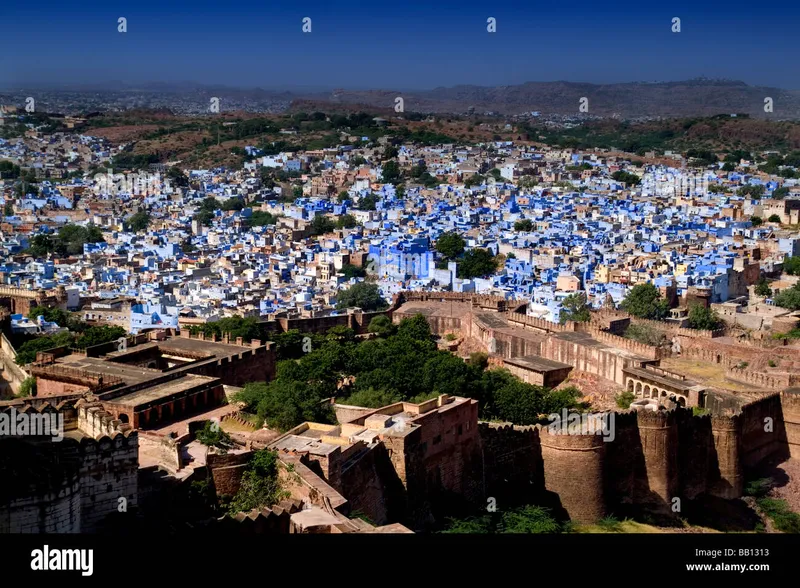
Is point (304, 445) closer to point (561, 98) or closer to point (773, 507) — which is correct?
point (773, 507)

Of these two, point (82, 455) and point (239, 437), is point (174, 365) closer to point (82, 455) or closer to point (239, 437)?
point (239, 437)

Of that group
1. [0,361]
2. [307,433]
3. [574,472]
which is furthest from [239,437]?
[0,361]

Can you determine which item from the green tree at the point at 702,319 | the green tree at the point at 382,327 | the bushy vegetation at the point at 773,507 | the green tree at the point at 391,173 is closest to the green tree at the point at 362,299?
the green tree at the point at 382,327

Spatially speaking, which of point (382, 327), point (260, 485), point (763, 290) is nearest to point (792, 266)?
point (763, 290)

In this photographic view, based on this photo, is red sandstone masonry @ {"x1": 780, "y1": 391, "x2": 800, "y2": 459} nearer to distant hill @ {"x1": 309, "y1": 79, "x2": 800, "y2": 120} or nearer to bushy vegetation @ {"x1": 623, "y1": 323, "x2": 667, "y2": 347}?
bushy vegetation @ {"x1": 623, "y1": 323, "x2": 667, "y2": 347}

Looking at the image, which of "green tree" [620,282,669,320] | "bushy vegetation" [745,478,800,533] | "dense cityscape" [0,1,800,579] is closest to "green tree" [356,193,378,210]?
"dense cityscape" [0,1,800,579]

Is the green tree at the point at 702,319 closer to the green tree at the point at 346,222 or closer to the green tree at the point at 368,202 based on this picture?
the green tree at the point at 346,222
